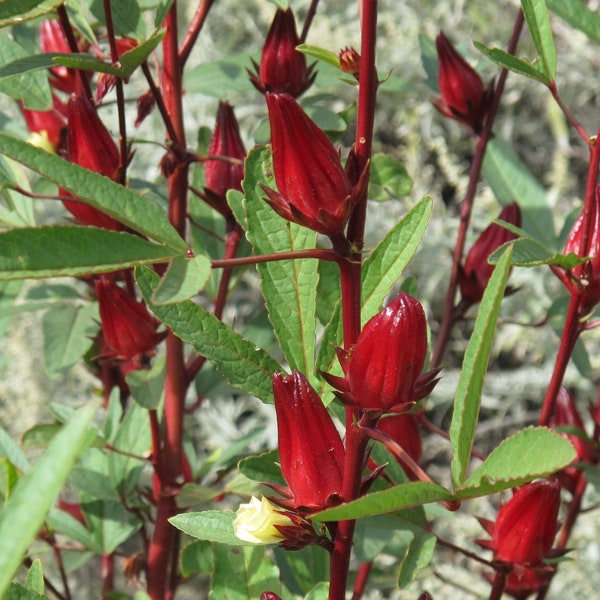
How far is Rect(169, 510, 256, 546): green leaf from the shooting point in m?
0.45

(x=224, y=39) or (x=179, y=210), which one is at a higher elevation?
(x=224, y=39)

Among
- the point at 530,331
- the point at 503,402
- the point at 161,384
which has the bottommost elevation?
the point at 503,402

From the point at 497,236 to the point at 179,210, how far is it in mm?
268

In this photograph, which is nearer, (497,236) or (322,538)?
(322,538)

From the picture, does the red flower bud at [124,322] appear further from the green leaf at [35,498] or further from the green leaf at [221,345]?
the green leaf at [35,498]

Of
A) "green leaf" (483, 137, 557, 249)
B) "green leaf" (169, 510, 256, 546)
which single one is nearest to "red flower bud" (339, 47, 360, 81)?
"green leaf" (169, 510, 256, 546)

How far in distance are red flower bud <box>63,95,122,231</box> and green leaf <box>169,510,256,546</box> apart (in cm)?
25

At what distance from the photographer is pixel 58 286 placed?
92cm

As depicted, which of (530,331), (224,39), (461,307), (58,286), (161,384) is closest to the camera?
(161,384)

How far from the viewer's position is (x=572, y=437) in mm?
767

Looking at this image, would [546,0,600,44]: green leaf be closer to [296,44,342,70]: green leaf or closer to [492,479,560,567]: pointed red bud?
[296,44,342,70]: green leaf

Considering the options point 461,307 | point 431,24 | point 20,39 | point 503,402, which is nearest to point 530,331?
point 503,402

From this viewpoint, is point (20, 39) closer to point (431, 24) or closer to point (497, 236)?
point (497, 236)

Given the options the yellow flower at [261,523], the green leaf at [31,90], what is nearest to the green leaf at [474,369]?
the yellow flower at [261,523]
